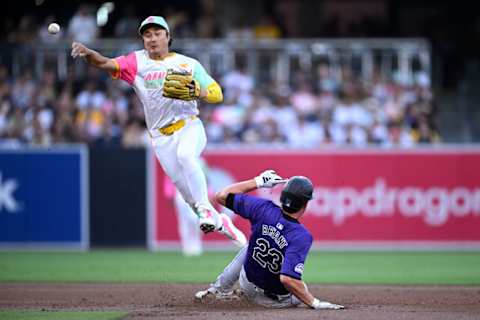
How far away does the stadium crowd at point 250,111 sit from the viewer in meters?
18.7

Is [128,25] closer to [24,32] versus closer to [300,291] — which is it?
[24,32]

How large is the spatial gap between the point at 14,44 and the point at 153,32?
35.5 feet

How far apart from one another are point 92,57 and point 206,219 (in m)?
2.04

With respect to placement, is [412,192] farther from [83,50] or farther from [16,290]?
[83,50]

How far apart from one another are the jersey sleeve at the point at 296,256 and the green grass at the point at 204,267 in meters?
3.98

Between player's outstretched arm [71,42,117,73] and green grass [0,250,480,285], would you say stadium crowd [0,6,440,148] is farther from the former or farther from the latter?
player's outstretched arm [71,42,117,73]

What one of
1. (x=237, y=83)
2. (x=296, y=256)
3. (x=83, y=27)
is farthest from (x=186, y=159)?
(x=83, y=27)

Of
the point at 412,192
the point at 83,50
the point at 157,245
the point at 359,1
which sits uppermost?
the point at 359,1

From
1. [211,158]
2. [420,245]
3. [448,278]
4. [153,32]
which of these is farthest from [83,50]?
[420,245]

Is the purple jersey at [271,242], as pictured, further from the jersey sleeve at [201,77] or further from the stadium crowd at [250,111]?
the stadium crowd at [250,111]

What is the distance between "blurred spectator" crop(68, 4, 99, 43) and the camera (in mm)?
20250

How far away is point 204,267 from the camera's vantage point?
1474cm

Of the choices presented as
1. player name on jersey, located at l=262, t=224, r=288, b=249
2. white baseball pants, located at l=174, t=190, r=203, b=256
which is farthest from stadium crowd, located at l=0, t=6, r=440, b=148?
player name on jersey, located at l=262, t=224, r=288, b=249

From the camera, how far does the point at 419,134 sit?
18.6 metres
